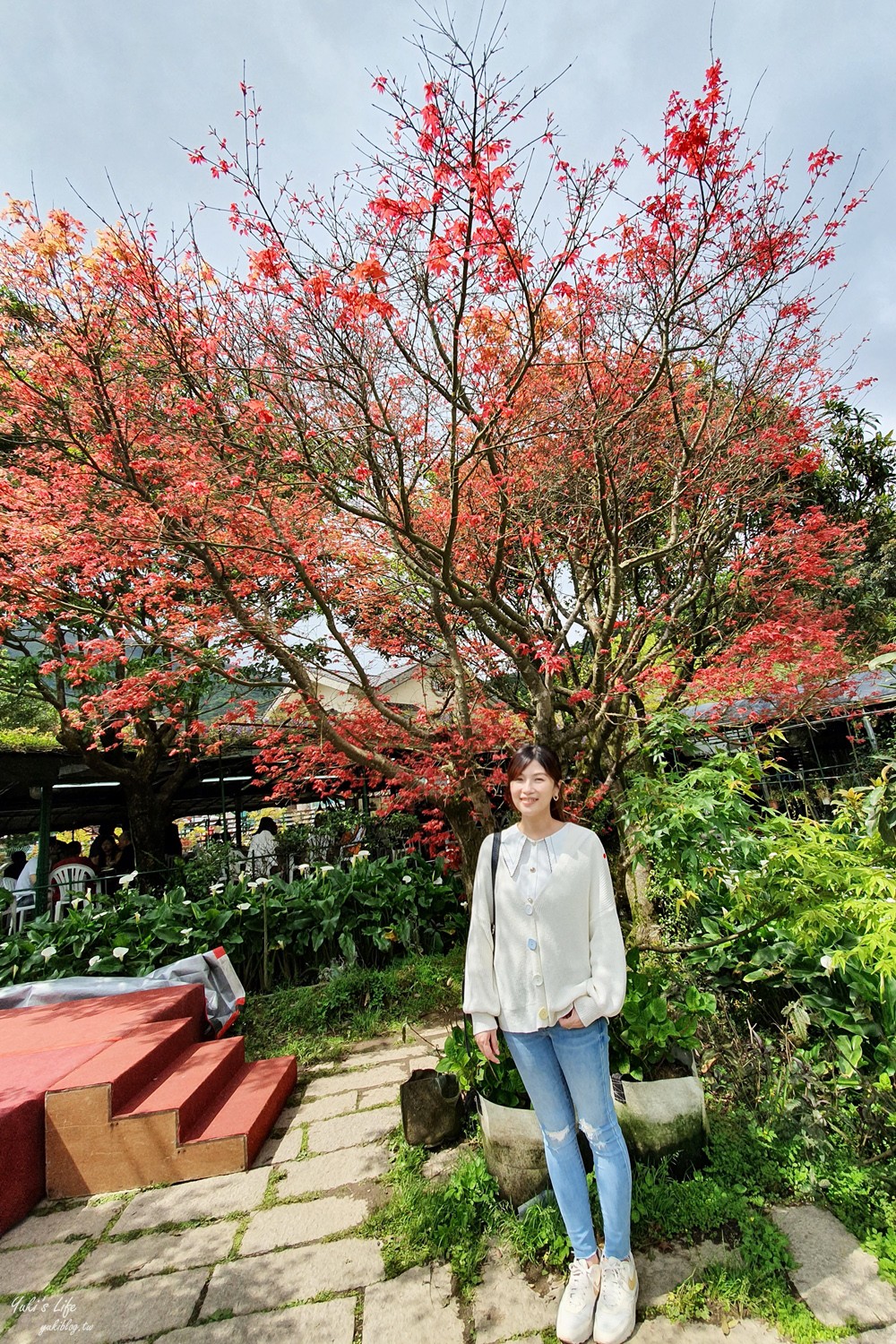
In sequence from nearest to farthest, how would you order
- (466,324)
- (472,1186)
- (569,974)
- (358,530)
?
(569,974), (472,1186), (466,324), (358,530)

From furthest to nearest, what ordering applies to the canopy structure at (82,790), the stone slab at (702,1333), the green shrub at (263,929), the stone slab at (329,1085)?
the canopy structure at (82,790) → the green shrub at (263,929) → the stone slab at (329,1085) → the stone slab at (702,1333)

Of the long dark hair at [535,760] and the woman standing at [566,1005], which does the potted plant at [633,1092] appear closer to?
the woman standing at [566,1005]

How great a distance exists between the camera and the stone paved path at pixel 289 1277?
2.00 meters

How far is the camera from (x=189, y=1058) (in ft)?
12.2

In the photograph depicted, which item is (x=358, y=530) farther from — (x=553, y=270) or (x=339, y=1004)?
(x=339, y=1004)

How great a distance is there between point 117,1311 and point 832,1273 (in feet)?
8.14

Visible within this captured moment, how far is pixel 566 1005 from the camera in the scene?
1.99 meters

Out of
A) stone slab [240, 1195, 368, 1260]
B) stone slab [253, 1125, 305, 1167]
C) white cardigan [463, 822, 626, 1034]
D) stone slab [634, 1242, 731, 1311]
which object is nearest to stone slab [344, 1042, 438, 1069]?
stone slab [253, 1125, 305, 1167]

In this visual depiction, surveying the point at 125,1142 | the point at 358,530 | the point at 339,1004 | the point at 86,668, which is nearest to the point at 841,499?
the point at 358,530

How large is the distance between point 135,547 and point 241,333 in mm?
2002

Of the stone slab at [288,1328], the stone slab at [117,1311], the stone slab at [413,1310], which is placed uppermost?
the stone slab at [117,1311]

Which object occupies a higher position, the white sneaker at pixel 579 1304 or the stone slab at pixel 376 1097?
the white sneaker at pixel 579 1304

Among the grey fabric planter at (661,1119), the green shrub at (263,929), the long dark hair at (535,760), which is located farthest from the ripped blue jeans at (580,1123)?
the green shrub at (263,929)

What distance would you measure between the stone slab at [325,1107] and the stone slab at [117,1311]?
1239 mm
